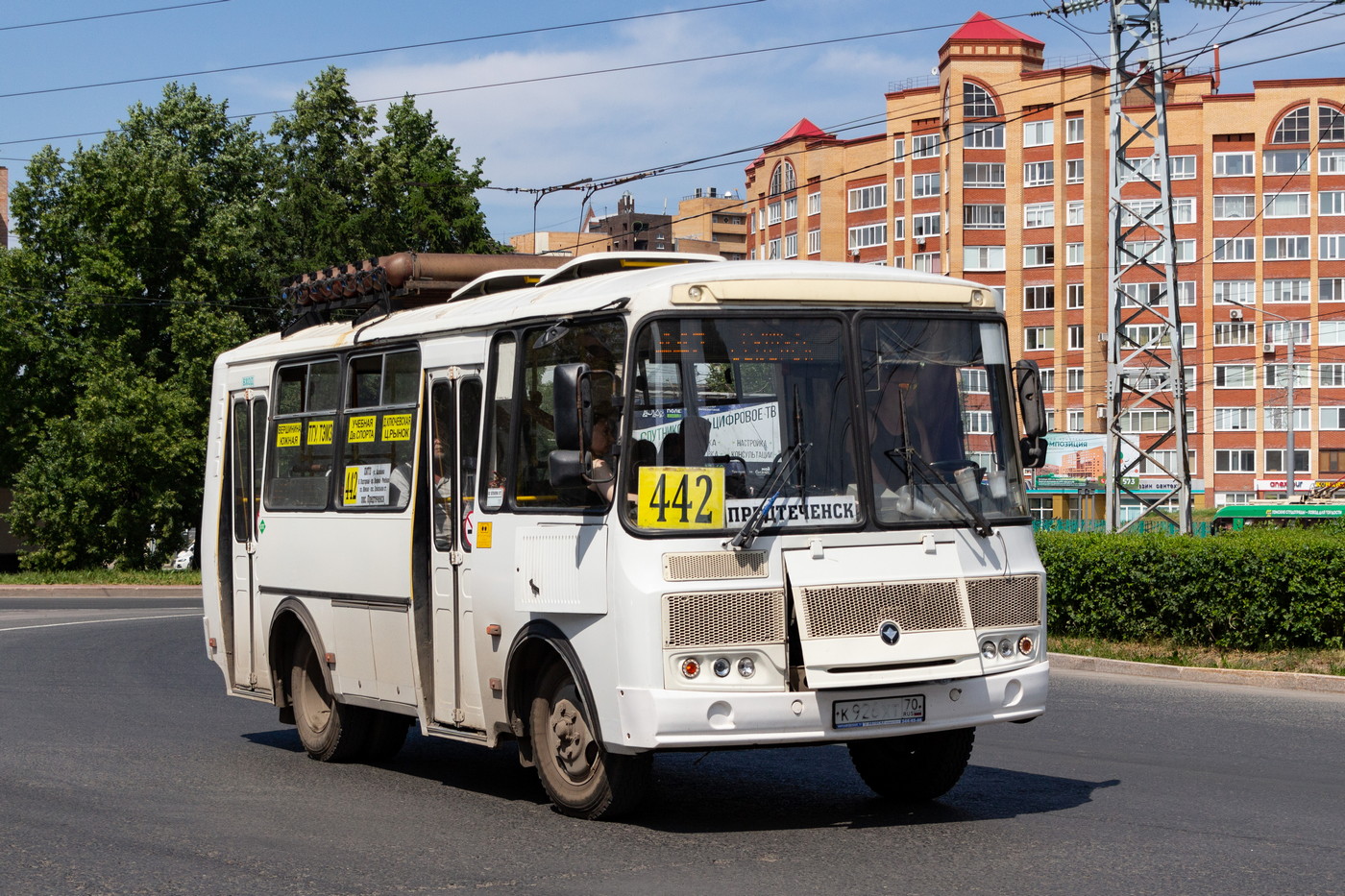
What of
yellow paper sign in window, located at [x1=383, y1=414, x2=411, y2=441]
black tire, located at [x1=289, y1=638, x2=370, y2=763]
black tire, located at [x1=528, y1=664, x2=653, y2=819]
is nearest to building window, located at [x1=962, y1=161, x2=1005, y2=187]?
black tire, located at [x1=289, y1=638, x2=370, y2=763]

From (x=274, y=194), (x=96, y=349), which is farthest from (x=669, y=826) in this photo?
(x=274, y=194)

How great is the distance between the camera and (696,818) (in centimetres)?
896

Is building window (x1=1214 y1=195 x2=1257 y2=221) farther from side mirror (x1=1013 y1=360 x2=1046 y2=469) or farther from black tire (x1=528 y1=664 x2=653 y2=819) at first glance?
black tire (x1=528 y1=664 x2=653 y2=819)

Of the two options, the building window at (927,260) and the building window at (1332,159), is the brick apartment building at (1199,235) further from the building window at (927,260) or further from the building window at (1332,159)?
the building window at (927,260)

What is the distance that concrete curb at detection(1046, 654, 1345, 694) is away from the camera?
642 inches

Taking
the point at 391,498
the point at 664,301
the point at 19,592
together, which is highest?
the point at 664,301

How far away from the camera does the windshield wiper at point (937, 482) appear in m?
8.70

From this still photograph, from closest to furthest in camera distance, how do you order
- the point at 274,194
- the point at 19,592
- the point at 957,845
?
the point at 957,845, the point at 19,592, the point at 274,194

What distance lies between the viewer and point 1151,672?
1802 centimetres

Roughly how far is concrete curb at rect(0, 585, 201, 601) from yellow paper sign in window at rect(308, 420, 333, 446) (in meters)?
25.6

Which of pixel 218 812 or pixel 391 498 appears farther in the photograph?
pixel 391 498

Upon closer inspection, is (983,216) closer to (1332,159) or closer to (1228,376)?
(1228,376)

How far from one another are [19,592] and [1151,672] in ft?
83.6

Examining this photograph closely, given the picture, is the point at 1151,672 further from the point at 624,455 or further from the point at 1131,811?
the point at 624,455
